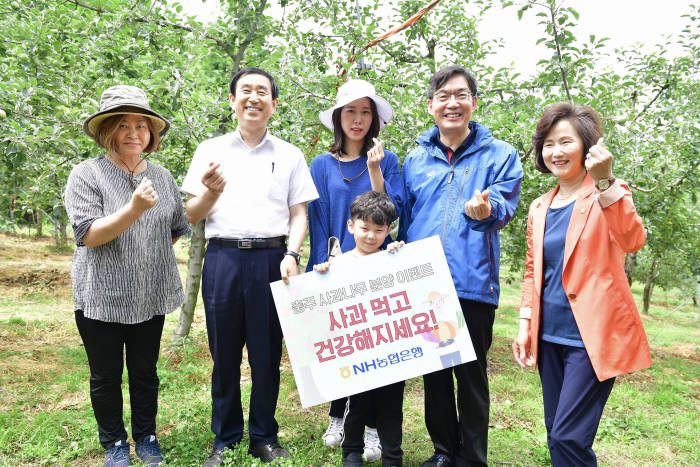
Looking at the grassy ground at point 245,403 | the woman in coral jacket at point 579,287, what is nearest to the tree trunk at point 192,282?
the grassy ground at point 245,403

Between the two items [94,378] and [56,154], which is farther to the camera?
[56,154]

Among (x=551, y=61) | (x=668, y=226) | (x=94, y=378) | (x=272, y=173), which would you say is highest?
(x=551, y=61)

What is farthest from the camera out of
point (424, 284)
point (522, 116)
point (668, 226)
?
point (668, 226)

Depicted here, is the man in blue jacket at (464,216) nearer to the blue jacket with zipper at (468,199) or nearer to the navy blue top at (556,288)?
the blue jacket with zipper at (468,199)

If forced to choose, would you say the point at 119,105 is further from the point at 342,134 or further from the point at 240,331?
the point at 240,331

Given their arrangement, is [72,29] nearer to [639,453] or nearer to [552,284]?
[552,284]

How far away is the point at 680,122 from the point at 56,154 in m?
6.74

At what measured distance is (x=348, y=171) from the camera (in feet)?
9.68

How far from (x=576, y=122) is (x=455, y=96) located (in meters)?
0.66

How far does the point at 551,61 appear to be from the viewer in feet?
12.8

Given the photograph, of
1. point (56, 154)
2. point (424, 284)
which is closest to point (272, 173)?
point (424, 284)

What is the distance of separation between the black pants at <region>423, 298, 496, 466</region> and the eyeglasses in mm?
1125

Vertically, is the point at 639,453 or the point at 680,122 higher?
the point at 680,122

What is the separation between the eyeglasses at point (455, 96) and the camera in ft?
8.46
